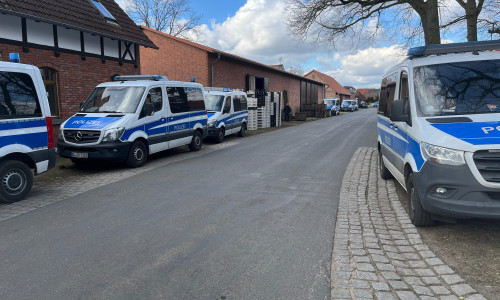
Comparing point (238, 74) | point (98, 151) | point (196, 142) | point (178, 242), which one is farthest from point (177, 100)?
point (238, 74)

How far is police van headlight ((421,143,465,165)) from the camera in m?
3.95

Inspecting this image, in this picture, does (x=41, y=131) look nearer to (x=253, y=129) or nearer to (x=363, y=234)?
(x=363, y=234)

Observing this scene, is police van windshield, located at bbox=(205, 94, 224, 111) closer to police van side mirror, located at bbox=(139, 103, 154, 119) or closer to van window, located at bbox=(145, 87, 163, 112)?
van window, located at bbox=(145, 87, 163, 112)

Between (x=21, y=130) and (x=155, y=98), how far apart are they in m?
4.28

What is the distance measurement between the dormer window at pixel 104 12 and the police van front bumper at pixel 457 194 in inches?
557

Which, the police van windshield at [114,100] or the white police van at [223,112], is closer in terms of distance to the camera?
the police van windshield at [114,100]

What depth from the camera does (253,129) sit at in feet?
71.5

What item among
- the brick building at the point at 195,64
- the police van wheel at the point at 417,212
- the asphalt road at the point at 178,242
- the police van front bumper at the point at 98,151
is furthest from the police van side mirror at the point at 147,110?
the brick building at the point at 195,64

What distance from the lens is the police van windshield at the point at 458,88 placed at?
4656 mm

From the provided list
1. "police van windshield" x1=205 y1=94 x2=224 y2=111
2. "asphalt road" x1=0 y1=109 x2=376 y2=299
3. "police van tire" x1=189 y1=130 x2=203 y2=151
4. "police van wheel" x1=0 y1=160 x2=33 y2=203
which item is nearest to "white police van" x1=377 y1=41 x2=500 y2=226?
"asphalt road" x1=0 y1=109 x2=376 y2=299

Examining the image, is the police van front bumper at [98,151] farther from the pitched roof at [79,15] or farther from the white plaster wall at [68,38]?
the white plaster wall at [68,38]

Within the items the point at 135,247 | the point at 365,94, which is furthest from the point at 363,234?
the point at 365,94

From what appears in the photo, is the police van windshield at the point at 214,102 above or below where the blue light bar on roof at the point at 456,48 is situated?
below

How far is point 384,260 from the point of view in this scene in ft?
12.4
